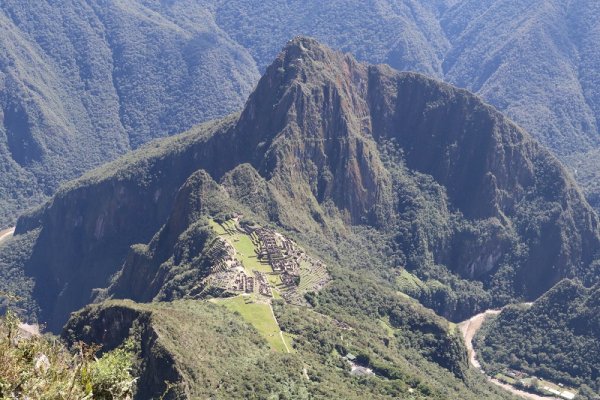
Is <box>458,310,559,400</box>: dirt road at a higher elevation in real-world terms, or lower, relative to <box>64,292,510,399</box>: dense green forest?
lower

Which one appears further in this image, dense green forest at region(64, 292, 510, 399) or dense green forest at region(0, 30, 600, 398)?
dense green forest at region(0, 30, 600, 398)

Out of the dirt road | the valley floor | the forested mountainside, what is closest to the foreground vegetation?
the dirt road

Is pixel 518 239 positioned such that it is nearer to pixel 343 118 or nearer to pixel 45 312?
pixel 343 118

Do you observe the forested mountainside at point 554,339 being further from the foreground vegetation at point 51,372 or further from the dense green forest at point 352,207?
the foreground vegetation at point 51,372

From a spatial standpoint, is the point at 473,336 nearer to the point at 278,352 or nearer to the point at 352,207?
the point at 352,207

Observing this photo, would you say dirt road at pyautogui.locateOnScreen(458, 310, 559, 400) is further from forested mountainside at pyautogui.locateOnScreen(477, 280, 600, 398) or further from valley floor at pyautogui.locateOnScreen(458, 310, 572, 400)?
forested mountainside at pyautogui.locateOnScreen(477, 280, 600, 398)

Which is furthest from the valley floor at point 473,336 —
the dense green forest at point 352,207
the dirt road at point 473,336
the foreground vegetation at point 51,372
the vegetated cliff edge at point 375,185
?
the foreground vegetation at point 51,372

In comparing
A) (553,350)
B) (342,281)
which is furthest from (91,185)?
(553,350)

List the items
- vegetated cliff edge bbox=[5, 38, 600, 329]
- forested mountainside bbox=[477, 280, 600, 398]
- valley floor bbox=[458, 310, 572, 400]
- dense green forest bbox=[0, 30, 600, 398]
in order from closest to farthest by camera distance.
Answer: valley floor bbox=[458, 310, 572, 400], dense green forest bbox=[0, 30, 600, 398], forested mountainside bbox=[477, 280, 600, 398], vegetated cliff edge bbox=[5, 38, 600, 329]
